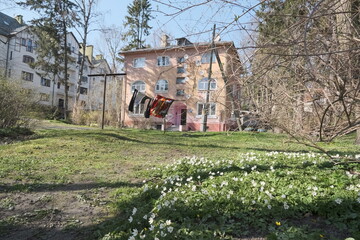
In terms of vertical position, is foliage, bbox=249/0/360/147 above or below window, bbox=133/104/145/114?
below

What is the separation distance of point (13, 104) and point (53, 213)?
23.0 ft

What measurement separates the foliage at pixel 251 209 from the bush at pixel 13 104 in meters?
6.93

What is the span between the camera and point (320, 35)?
2484 millimetres

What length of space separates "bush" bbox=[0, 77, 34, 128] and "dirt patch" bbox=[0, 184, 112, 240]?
6015mm

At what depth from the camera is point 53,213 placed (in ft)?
10.2

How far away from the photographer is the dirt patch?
267cm

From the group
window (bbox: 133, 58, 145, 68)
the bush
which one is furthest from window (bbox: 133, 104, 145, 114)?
the bush

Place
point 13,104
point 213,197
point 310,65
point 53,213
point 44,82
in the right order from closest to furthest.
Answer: point 310,65, point 213,197, point 53,213, point 13,104, point 44,82

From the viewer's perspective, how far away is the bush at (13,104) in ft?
28.0

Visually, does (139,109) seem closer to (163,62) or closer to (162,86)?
(162,86)

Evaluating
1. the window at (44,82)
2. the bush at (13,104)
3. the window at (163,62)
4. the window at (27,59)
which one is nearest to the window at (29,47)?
the window at (27,59)

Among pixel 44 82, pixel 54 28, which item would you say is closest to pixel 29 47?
pixel 44 82

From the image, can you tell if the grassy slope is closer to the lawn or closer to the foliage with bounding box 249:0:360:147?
the lawn

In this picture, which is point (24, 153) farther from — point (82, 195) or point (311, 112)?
point (311, 112)
